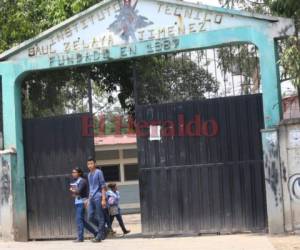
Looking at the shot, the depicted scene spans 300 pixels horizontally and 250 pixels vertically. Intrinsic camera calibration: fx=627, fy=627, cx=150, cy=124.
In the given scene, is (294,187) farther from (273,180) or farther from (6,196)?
(6,196)

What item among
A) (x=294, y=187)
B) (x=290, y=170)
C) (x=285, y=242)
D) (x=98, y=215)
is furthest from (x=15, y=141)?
(x=285, y=242)

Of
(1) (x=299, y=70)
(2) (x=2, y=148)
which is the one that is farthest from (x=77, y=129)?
(1) (x=299, y=70)

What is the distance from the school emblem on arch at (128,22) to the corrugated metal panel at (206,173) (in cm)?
150

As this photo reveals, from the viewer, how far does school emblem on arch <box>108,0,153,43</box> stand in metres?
12.5

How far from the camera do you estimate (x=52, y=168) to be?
1338 cm

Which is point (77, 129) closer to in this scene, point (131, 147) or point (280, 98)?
point (280, 98)

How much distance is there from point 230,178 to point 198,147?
0.88 m

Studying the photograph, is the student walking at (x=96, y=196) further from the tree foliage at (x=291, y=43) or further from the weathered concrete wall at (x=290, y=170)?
the tree foliage at (x=291, y=43)

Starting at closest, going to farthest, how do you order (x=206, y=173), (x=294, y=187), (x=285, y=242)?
1. (x=285, y=242)
2. (x=294, y=187)
3. (x=206, y=173)

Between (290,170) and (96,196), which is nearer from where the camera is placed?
(290,170)

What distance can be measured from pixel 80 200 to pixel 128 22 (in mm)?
3706

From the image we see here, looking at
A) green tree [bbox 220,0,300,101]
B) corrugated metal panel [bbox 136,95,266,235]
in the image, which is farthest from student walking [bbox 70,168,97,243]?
green tree [bbox 220,0,300,101]

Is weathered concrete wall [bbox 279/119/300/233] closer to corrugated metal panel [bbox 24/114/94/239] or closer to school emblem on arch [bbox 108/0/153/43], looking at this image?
school emblem on arch [bbox 108/0/153/43]

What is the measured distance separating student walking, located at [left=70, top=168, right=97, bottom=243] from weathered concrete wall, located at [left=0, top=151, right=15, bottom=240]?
1462 mm
